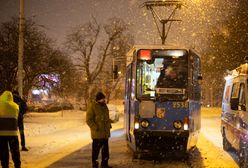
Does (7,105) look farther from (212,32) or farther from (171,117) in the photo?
(212,32)

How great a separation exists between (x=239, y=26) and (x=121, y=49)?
18.4m

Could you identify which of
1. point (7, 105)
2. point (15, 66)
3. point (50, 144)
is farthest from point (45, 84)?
point (7, 105)

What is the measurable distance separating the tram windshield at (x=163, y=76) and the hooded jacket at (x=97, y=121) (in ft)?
5.25

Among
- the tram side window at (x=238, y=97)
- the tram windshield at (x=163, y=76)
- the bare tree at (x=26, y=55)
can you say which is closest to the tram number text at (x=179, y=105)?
the tram windshield at (x=163, y=76)

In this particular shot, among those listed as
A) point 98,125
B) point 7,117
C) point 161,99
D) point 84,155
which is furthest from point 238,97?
point 7,117

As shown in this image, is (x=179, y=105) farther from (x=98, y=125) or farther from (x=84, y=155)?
(x=84, y=155)

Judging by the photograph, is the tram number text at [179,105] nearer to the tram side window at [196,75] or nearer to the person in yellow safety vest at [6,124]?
the tram side window at [196,75]

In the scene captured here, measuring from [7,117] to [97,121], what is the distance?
7.12 ft

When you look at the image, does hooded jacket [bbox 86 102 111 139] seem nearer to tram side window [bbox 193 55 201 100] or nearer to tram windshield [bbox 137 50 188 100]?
tram windshield [bbox 137 50 188 100]

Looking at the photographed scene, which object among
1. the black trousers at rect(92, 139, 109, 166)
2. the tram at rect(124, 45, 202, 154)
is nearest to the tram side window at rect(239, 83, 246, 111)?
the tram at rect(124, 45, 202, 154)

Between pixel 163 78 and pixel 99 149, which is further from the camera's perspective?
pixel 163 78

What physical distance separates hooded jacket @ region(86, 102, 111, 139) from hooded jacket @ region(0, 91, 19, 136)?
183 cm

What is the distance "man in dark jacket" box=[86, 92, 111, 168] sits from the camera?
11453 mm

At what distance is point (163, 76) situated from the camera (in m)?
13.0
